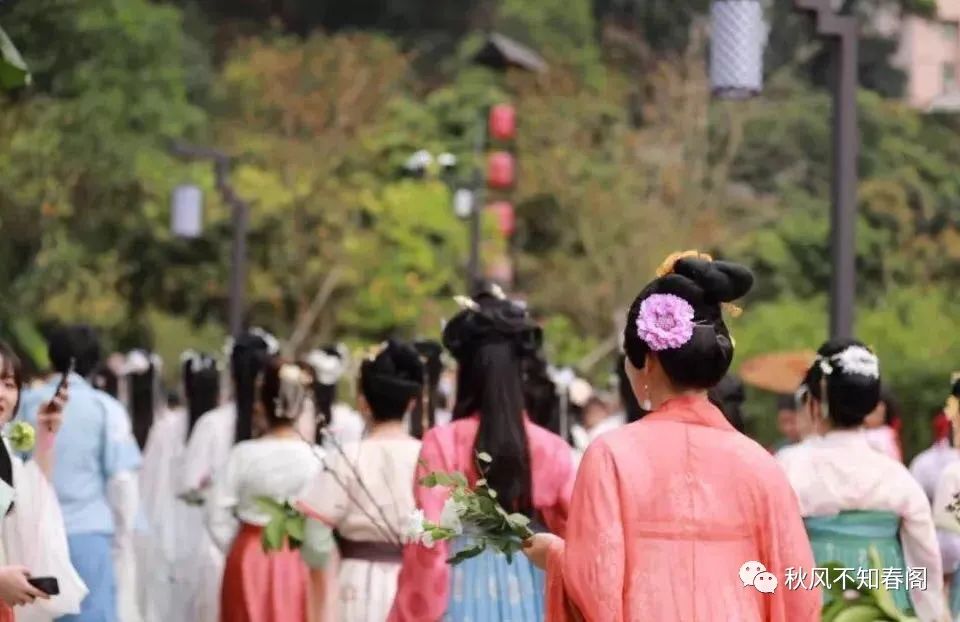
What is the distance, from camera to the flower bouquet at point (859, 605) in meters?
7.09

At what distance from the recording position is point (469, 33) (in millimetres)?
49938

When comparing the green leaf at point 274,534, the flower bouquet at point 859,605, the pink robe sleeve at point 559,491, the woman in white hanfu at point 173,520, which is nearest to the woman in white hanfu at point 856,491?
the flower bouquet at point 859,605

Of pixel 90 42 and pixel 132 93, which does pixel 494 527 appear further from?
pixel 132 93

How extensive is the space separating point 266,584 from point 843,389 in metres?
3.40

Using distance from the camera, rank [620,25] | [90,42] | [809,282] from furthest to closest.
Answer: [620,25] < [809,282] < [90,42]

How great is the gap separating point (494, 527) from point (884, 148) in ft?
99.9

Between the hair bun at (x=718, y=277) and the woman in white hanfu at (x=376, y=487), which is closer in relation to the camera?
the hair bun at (x=718, y=277)

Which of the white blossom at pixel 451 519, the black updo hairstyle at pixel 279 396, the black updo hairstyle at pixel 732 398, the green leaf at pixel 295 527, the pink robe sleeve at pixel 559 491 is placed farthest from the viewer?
the black updo hairstyle at pixel 279 396

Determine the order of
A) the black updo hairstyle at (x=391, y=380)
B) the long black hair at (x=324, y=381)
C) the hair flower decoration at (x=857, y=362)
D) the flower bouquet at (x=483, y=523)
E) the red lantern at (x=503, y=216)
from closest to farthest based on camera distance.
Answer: the flower bouquet at (x=483, y=523), the hair flower decoration at (x=857, y=362), the black updo hairstyle at (x=391, y=380), the long black hair at (x=324, y=381), the red lantern at (x=503, y=216)

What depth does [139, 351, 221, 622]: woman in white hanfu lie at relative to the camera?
12.5 metres

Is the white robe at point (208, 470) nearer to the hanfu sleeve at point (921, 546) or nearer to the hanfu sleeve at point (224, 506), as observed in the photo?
the hanfu sleeve at point (224, 506)

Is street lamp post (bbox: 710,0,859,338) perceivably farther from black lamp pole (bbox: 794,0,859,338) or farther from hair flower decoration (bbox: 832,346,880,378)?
hair flower decoration (bbox: 832,346,880,378)

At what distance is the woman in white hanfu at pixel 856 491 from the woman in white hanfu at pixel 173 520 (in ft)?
16.1

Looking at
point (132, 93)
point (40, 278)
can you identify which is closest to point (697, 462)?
point (40, 278)
